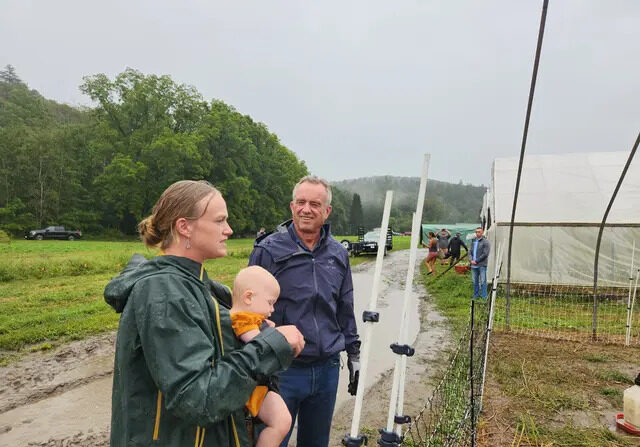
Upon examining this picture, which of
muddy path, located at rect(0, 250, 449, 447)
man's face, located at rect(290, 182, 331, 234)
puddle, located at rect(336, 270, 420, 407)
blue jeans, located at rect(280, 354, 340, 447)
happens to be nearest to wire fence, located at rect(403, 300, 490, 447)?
muddy path, located at rect(0, 250, 449, 447)

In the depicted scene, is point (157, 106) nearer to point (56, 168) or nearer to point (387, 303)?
point (56, 168)

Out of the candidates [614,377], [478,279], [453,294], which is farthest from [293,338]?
[453,294]

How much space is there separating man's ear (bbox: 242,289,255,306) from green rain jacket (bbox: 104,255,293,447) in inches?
10.5

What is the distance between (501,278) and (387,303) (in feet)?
11.7

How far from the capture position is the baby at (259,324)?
137cm

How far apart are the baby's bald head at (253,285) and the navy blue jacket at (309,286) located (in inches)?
29.9

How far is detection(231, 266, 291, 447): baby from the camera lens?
137 centimetres

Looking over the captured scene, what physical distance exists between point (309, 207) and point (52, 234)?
41.6m

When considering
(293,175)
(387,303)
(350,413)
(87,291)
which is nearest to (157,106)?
(293,175)

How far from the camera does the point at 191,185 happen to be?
4.16 feet

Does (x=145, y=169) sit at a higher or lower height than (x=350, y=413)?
higher

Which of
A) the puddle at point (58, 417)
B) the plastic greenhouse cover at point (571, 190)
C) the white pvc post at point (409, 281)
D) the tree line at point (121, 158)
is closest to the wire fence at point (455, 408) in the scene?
the white pvc post at point (409, 281)

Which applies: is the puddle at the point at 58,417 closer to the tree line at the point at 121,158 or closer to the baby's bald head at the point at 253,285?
the baby's bald head at the point at 253,285

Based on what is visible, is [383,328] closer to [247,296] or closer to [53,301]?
[247,296]
